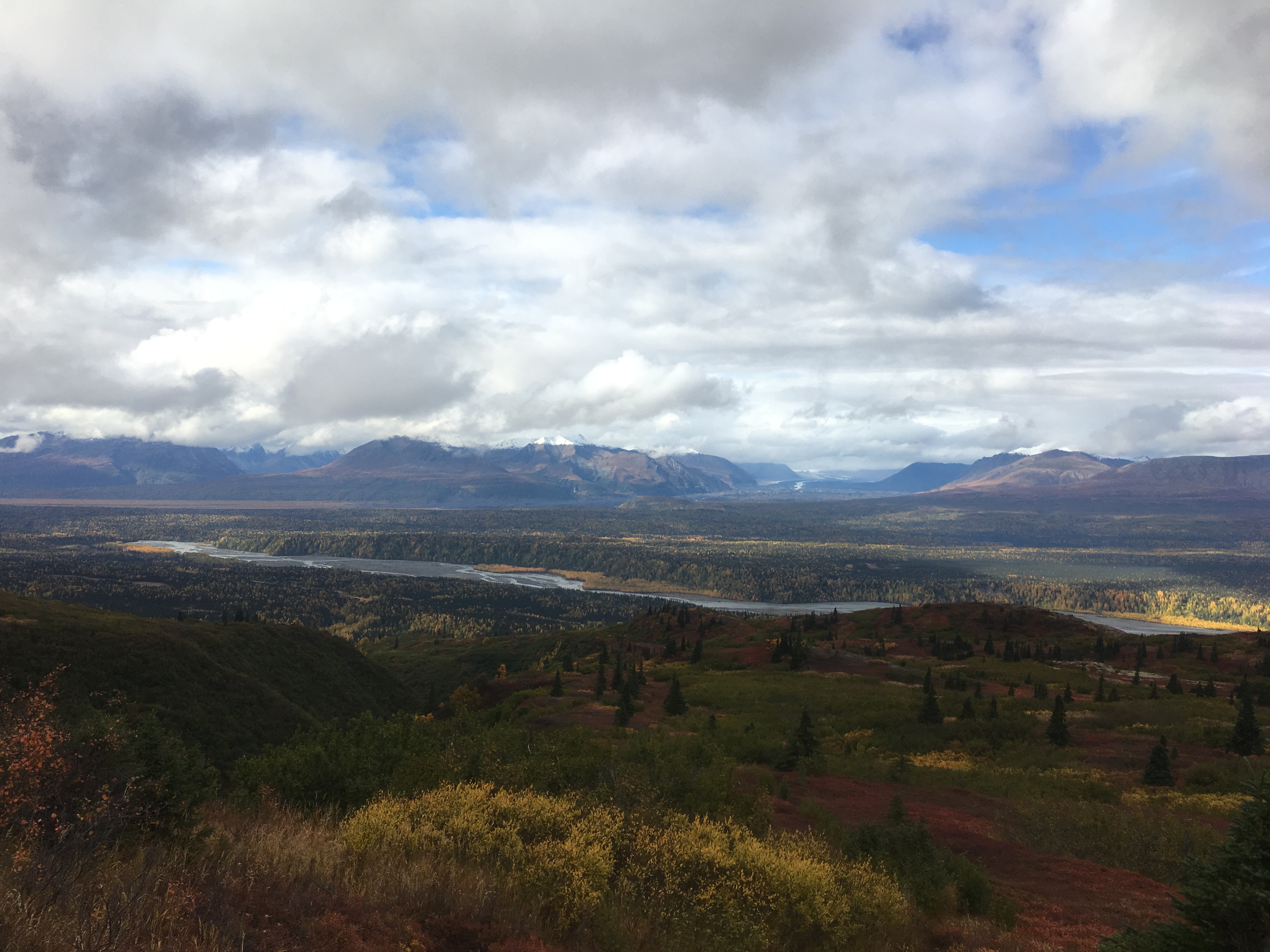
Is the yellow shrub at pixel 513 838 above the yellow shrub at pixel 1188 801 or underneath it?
above

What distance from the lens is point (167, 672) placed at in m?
57.9

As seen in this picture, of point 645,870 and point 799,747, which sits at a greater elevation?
point 645,870

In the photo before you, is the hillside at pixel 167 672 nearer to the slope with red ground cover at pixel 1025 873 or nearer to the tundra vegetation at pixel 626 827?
the tundra vegetation at pixel 626 827

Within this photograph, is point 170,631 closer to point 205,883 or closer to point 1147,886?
point 205,883

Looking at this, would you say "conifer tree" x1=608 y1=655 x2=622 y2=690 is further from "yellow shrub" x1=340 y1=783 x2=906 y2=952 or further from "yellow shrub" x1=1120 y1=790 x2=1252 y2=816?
"yellow shrub" x1=340 y1=783 x2=906 y2=952

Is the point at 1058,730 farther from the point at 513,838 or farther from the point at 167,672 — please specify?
the point at 167,672

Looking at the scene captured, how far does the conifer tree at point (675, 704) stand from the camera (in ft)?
180

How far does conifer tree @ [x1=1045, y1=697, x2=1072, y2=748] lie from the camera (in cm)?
4381

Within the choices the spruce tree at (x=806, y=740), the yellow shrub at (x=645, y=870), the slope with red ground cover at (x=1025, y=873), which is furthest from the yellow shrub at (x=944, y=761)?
the yellow shrub at (x=645, y=870)

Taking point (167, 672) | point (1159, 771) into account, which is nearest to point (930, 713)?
point (1159, 771)

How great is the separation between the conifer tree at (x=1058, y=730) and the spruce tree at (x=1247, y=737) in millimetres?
8735

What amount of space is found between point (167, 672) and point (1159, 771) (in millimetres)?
74291

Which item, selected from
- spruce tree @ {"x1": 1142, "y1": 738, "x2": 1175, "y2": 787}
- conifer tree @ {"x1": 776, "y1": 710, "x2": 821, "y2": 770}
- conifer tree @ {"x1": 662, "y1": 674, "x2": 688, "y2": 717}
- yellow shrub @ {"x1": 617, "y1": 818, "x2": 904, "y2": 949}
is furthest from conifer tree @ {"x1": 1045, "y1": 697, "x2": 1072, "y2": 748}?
yellow shrub @ {"x1": 617, "y1": 818, "x2": 904, "y2": 949}

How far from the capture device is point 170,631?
65312 millimetres
